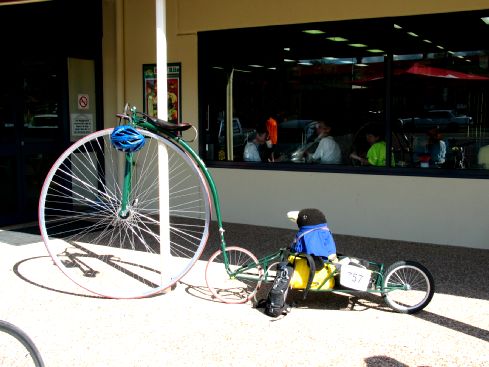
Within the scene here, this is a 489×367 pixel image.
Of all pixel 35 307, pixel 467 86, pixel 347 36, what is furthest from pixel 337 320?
pixel 347 36

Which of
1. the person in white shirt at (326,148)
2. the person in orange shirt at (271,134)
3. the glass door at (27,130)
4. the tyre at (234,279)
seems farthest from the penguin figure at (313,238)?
the glass door at (27,130)

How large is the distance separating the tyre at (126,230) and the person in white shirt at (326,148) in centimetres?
168

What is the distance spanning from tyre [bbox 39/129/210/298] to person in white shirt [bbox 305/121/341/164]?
5.51 ft

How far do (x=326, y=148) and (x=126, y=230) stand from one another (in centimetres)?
310

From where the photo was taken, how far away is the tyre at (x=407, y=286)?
4895 millimetres

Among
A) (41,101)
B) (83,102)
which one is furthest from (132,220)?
(83,102)

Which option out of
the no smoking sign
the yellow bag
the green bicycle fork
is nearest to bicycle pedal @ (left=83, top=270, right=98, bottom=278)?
the green bicycle fork

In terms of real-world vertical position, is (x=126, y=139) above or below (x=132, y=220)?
above

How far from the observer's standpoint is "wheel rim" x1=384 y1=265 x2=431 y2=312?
4.91 meters

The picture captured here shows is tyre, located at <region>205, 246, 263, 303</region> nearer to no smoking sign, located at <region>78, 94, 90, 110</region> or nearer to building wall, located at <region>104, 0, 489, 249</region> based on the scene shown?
building wall, located at <region>104, 0, 489, 249</region>

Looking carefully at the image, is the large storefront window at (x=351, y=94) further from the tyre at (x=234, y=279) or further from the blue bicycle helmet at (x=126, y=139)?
the blue bicycle helmet at (x=126, y=139)

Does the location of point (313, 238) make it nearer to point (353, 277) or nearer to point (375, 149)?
point (353, 277)

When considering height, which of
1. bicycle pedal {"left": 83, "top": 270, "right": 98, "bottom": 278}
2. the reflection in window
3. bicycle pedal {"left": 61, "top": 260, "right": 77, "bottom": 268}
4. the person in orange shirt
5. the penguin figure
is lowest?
bicycle pedal {"left": 83, "top": 270, "right": 98, "bottom": 278}

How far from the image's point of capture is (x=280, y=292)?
4.76 meters
